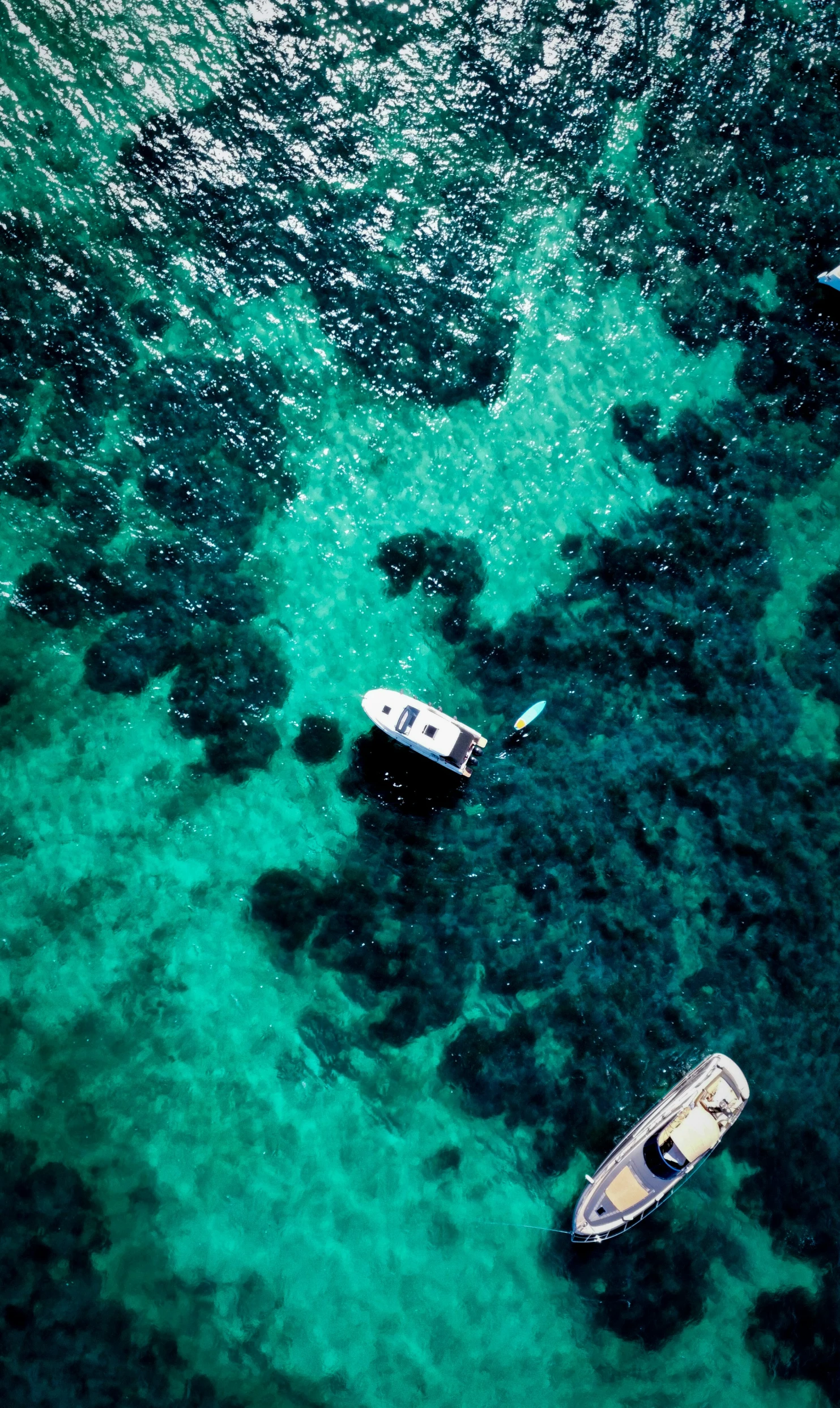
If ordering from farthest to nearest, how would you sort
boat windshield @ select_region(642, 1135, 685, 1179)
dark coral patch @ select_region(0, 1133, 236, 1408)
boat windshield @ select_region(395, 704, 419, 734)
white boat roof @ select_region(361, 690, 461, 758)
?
boat windshield @ select_region(395, 704, 419, 734) < white boat roof @ select_region(361, 690, 461, 758) < boat windshield @ select_region(642, 1135, 685, 1179) < dark coral patch @ select_region(0, 1133, 236, 1408)

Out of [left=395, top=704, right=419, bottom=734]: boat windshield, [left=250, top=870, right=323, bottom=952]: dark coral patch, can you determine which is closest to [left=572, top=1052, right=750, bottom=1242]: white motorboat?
[left=250, top=870, right=323, bottom=952]: dark coral patch

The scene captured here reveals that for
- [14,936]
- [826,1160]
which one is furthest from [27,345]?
[826,1160]

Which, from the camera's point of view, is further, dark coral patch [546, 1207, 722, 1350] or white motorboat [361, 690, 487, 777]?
dark coral patch [546, 1207, 722, 1350]

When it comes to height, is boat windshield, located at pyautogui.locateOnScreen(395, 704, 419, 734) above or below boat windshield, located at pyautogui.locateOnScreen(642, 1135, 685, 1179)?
above

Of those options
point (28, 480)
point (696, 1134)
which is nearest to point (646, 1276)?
point (696, 1134)

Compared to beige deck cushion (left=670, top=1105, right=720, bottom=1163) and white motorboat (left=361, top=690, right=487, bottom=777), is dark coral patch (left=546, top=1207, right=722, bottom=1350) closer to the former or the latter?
beige deck cushion (left=670, top=1105, right=720, bottom=1163)

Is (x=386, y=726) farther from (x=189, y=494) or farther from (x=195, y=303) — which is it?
(x=195, y=303)
